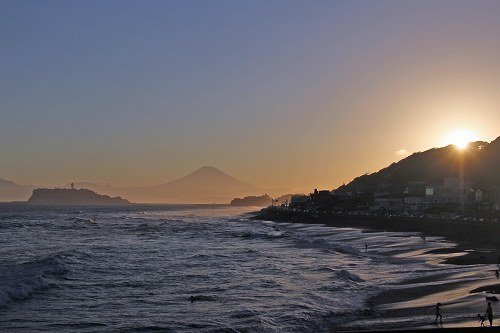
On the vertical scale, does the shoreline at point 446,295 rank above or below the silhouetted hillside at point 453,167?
below

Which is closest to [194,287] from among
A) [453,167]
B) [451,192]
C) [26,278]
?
[26,278]

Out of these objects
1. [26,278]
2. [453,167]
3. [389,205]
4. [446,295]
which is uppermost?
[453,167]

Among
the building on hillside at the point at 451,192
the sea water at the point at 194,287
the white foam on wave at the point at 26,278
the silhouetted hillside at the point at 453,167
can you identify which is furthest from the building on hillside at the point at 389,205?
the white foam on wave at the point at 26,278

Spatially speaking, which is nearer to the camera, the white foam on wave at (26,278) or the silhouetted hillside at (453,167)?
the white foam on wave at (26,278)

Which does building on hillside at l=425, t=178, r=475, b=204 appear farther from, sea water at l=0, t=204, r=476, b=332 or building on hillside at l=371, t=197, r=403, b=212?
sea water at l=0, t=204, r=476, b=332

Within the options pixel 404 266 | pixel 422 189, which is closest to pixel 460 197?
pixel 422 189

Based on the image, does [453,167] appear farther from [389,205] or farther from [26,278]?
[26,278]

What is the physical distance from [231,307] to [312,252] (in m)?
28.0

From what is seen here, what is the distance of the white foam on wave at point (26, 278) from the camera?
28.2m

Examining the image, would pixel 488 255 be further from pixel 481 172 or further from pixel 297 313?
pixel 481 172

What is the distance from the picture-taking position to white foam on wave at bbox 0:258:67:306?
28181 mm

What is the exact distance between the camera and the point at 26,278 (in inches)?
1300

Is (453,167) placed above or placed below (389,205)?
above

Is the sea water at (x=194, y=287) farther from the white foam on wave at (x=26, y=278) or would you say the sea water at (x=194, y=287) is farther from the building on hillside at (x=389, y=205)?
the building on hillside at (x=389, y=205)
